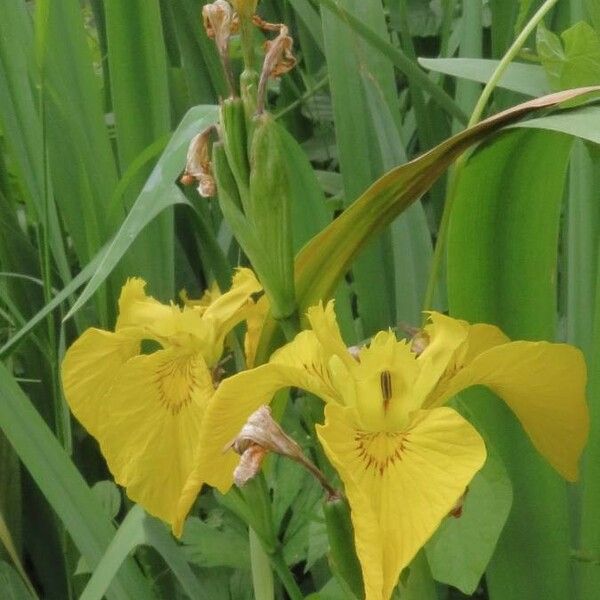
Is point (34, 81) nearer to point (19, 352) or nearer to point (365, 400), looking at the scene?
point (19, 352)

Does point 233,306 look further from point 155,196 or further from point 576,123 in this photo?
point 576,123

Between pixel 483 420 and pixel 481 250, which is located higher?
pixel 481 250

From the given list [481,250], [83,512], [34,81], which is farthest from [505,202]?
[34,81]

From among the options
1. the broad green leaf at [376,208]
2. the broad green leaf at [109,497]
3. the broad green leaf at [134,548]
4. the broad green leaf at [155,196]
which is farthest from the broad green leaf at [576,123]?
the broad green leaf at [109,497]

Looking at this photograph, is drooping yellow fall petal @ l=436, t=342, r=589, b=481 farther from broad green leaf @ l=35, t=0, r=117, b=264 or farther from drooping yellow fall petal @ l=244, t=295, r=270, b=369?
broad green leaf @ l=35, t=0, r=117, b=264

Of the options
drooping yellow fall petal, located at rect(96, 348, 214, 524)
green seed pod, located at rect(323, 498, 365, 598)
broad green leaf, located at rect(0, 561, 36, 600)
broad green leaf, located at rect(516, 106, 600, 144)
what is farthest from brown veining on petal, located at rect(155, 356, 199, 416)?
broad green leaf, located at rect(0, 561, 36, 600)

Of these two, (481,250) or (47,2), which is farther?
(47,2)
